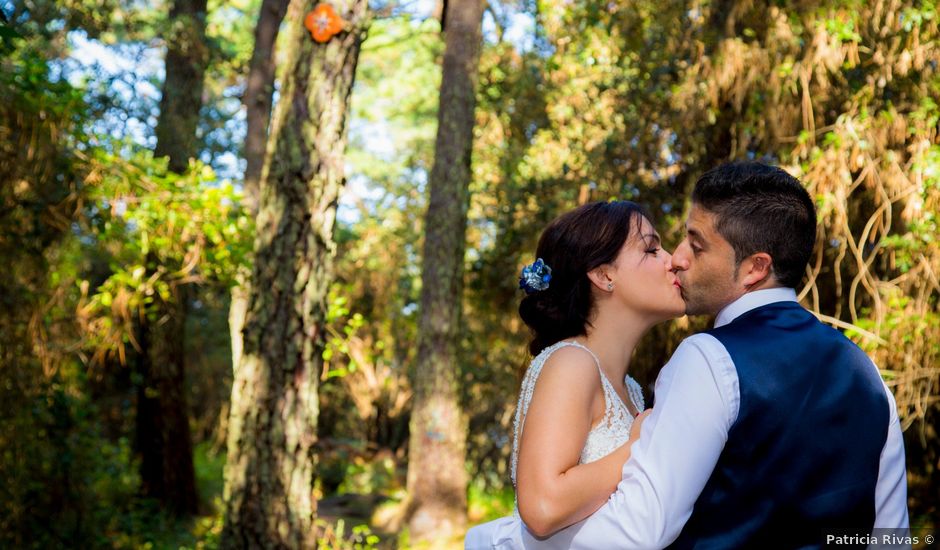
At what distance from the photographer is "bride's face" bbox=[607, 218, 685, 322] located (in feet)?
10.7

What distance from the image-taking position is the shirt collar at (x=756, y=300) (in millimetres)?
2490

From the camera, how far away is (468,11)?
10922 millimetres

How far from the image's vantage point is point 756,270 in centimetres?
251

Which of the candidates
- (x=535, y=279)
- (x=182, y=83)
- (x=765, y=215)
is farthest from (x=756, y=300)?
(x=182, y=83)

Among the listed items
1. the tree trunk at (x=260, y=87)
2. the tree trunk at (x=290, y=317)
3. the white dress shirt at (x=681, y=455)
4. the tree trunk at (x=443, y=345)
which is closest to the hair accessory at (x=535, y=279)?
the white dress shirt at (x=681, y=455)

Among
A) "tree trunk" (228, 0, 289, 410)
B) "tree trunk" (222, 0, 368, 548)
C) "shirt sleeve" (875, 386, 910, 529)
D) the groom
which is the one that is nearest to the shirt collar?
the groom

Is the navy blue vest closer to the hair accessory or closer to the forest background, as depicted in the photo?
the hair accessory

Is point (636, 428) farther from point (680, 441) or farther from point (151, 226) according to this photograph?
point (151, 226)

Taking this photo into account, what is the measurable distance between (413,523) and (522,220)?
4228 millimetres

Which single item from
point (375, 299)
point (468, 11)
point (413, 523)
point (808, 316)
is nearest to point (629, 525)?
point (808, 316)

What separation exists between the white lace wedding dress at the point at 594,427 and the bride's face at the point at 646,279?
0.27 m

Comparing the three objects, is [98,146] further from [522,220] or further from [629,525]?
[629,525]

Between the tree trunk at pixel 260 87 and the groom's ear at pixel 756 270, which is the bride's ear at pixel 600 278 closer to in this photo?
the groom's ear at pixel 756 270

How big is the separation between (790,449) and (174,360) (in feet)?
36.3
